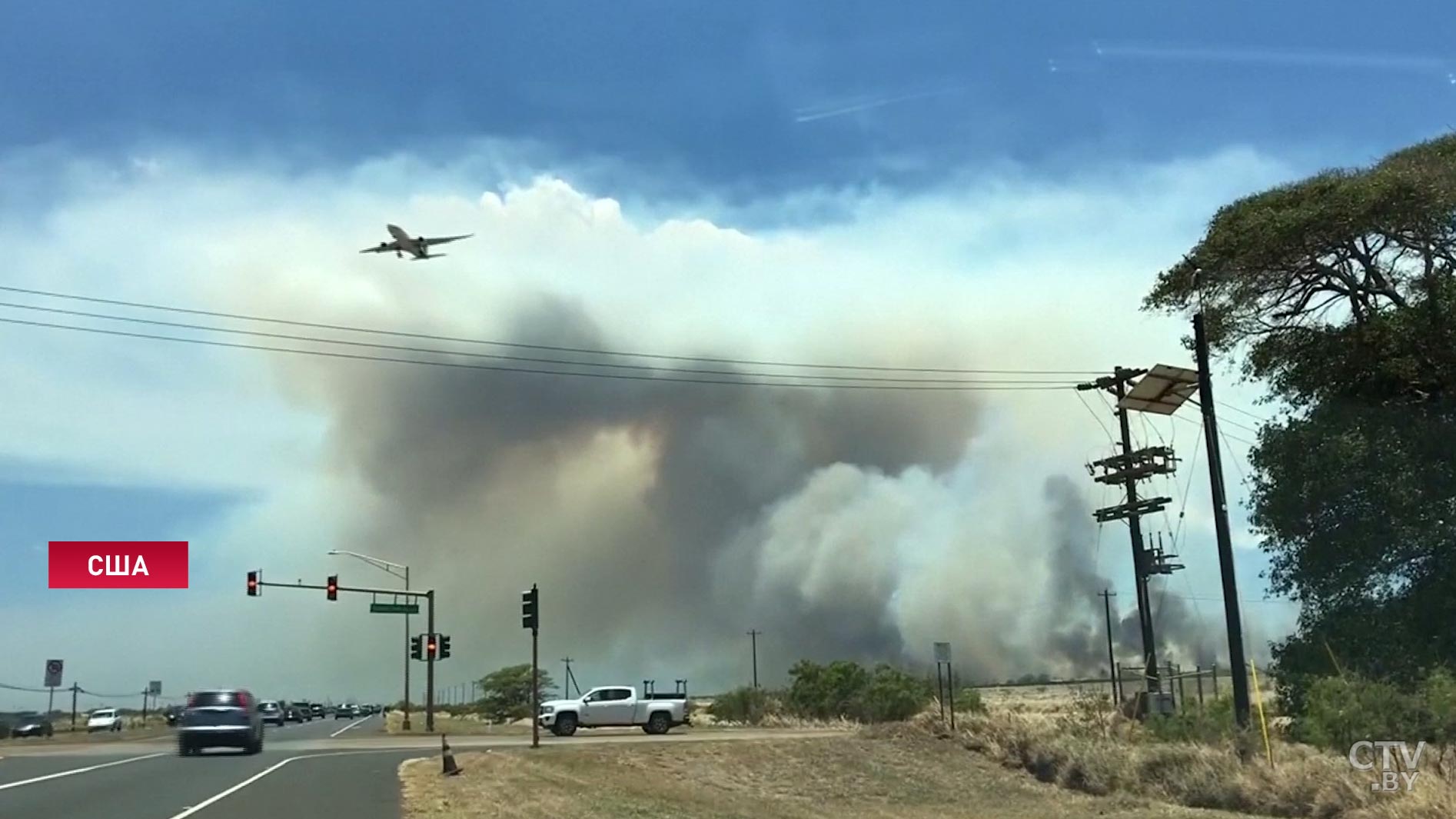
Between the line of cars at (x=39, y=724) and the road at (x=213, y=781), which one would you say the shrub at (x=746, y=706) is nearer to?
the road at (x=213, y=781)

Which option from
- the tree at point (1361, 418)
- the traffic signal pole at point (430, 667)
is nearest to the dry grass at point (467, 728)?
the traffic signal pole at point (430, 667)

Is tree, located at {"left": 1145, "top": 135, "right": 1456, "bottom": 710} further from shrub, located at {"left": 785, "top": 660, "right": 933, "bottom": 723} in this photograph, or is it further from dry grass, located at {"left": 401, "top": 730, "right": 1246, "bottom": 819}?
shrub, located at {"left": 785, "top": 660, "right": 933, "bottom": 723}

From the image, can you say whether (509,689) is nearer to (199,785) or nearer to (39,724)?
(39,724)

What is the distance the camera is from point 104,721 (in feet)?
276

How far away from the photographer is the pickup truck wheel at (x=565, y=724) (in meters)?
51.5

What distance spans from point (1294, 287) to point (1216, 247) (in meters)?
2.24

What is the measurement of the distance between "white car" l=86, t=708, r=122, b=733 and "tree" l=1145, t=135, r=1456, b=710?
75488 millimetres

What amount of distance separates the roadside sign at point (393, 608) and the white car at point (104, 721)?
3552 centimetres

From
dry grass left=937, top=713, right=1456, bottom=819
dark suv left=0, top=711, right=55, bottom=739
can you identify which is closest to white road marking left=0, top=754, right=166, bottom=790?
dry grass left=937, top=713, right=1456, bottom=819

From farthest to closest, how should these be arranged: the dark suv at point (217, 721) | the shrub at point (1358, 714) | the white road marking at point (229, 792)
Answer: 1. the dark suv at point (217, 721)
2. the shrub at point (1358, 714)
3. the white road marking at point (229, 792)

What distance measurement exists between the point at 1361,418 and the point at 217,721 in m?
31.6

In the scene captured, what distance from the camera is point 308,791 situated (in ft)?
78.9

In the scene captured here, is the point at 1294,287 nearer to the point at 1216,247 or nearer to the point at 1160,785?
the point at 1216,247

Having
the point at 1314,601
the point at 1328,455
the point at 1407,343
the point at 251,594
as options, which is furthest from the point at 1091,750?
the point at 251,594
